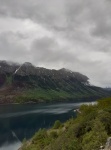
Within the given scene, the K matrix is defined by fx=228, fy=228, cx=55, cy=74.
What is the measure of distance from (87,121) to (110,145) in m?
16.3

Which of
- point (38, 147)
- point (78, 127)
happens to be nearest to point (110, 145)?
point (78, 127)

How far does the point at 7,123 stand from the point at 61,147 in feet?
368

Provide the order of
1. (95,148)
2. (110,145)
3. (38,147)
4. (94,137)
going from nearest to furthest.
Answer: (110,145)
(95,148)
(94,137)
(38,147)

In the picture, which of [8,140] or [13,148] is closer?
[13,148]

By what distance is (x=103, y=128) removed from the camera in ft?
127

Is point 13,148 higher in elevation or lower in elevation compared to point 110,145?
lower

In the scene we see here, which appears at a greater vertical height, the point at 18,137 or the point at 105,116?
the point at 105,116

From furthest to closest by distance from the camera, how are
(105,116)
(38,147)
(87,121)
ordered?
(38,147) → (87,121) → (105,116)

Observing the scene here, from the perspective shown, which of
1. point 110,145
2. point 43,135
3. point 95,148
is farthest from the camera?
point 43,135

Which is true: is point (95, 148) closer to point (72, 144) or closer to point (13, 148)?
point (72, 144)

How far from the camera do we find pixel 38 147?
5691 cm

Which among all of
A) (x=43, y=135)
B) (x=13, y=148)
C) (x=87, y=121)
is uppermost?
(x=87, y=121)

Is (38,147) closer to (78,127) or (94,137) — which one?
(78,127)

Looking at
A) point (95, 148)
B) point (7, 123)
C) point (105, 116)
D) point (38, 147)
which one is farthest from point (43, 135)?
point (7, 123)
